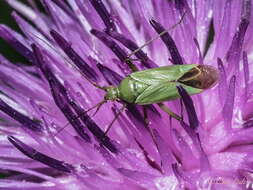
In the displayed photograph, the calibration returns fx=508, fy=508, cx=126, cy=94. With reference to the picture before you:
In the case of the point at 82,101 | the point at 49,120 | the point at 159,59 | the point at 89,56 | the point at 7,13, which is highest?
the point at 7,13

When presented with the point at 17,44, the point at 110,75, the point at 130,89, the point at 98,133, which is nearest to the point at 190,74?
the point at 130,89

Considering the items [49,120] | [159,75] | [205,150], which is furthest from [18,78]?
[205,150]

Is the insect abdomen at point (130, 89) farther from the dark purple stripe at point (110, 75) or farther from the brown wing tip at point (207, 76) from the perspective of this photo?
the brown wing tip at point (207, 76)

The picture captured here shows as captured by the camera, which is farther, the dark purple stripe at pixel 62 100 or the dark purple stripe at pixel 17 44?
the dark purple stripe at pixel 17 44

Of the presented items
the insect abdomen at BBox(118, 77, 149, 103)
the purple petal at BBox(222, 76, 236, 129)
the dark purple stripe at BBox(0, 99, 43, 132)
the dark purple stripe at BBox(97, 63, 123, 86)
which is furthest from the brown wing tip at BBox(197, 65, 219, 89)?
the dark purple stripe at BBox(0, 99, 43, 132)

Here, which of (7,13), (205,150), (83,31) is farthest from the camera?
(7,13)

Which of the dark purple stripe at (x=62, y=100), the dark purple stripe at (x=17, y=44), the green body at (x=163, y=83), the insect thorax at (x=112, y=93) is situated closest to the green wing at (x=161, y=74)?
the green body at (x=163, y=83)

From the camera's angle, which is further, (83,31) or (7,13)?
(7,13)

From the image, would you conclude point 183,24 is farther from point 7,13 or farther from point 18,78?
point 7,13

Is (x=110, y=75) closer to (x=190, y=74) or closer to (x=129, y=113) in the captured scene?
(x=129, y=113)
